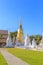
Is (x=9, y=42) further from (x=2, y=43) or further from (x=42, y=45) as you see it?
(x=42, y=45)

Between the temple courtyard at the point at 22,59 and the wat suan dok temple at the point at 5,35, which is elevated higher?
the wat suan dok temple at the point at 5,35

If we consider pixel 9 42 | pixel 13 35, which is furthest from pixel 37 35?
pixel 9 42

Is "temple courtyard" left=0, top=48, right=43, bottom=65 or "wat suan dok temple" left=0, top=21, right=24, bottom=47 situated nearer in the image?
"temple courtyard" left=0, top=48, right=43, bottom=65

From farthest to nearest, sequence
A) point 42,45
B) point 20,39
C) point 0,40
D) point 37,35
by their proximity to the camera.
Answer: point 37,35 < point 0,40 < point 20,39 < point 42,45

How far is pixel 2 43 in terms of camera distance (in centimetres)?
7881

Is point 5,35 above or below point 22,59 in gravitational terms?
above

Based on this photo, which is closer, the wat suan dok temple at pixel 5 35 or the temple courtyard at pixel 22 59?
the temple courtyard at pixel 22 59

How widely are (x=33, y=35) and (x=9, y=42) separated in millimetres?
28592

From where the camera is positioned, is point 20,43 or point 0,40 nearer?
point 20,43

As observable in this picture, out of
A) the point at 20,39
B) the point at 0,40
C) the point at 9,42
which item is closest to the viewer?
the point at 9,42

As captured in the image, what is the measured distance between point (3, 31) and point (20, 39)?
13.6 meters

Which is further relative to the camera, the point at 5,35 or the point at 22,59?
the point at 5,35

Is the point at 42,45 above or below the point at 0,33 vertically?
below

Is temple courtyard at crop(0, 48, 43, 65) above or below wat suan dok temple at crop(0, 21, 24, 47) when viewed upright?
below
